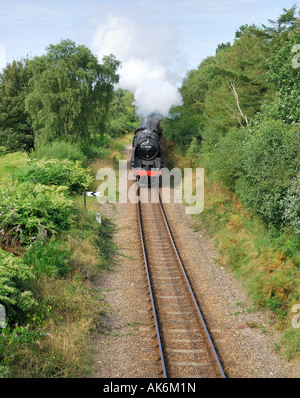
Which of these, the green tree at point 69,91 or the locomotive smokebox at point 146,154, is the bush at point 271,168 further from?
the green tree at point 69,91

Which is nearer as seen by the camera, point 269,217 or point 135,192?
point 269,217

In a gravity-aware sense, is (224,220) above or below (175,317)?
above

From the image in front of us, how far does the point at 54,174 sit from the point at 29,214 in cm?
511

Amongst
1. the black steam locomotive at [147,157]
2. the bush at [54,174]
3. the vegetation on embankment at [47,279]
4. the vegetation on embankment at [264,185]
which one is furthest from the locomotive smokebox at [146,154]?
the vegetation on embankment at [47,279]

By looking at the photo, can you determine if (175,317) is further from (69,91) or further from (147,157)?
(69,91)

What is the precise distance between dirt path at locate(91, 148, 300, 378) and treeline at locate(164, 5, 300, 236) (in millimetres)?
2642

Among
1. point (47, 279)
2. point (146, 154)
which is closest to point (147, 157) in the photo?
point (146, 154)

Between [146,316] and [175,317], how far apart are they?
767mm

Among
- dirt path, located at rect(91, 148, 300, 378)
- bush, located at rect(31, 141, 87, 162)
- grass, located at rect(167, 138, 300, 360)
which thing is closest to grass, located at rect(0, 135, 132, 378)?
dirt path, located at rect(91, 148, 300, 378)

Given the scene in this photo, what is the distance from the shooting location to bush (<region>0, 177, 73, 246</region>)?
36.5 ft

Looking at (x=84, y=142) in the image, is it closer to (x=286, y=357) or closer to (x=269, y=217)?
(x=269, y=217)

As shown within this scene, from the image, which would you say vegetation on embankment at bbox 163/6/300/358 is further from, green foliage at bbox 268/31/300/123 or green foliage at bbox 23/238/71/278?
green foliage at bbox 23/238/71/278

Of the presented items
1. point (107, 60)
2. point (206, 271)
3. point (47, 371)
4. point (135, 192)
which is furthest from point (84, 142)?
point (47, 371)

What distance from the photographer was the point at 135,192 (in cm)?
2159
